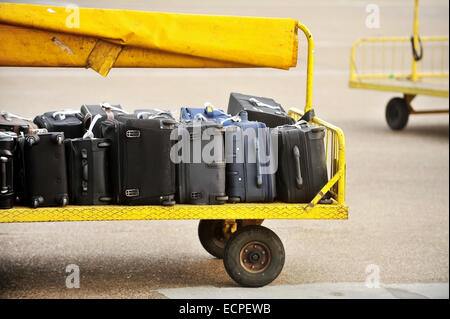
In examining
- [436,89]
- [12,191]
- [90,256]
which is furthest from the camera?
[436,89]

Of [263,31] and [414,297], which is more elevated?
[263,31]

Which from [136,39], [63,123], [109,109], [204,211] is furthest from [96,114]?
[204,211]

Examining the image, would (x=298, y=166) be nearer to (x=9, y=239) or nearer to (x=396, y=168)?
(x=9, y=239)

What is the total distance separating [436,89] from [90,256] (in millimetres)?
8862

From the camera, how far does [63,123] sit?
7445 millimetres

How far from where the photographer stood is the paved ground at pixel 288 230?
7.20 metres

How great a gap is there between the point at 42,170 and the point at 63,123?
891 millimetres

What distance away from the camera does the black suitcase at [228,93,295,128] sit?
24.6 feet

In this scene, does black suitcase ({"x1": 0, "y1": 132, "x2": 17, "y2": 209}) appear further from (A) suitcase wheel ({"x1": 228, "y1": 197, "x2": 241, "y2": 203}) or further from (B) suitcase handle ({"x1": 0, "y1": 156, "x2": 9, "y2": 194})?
(A) suitcase wheel ({"x1": 228, "y1": 197, "x2": 241, "y2": 203})

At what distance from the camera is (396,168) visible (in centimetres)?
1238

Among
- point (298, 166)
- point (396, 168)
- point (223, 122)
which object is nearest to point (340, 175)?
point (298, 166)

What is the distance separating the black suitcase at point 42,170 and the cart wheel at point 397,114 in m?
9.89

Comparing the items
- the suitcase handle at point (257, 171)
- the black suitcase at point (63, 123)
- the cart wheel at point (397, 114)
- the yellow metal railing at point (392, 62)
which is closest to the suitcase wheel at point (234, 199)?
the suitcase handle at point (257, 171)

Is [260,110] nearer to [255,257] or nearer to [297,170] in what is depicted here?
[297,170]
